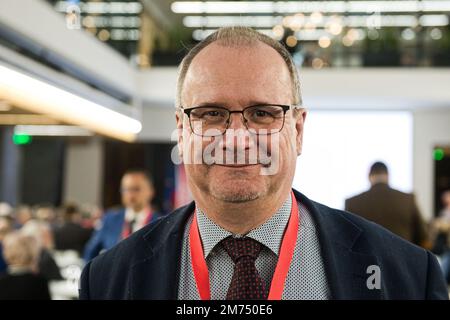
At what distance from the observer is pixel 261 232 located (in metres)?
0.77

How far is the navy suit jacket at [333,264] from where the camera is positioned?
74cm

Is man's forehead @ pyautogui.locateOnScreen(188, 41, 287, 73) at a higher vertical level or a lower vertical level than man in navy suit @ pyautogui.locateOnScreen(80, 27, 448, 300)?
higher

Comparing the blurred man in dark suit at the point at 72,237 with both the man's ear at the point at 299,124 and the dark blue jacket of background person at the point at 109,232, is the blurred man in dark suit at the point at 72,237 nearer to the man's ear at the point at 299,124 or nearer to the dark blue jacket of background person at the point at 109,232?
the dark blue jacket of background person at the point at 109,232

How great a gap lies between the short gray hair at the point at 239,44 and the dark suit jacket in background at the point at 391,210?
1.80 feet

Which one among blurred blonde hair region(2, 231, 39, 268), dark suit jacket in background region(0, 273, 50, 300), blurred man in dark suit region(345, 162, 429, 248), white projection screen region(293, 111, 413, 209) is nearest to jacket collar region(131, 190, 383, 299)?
white projection screen region(293, 111, 413, 209)

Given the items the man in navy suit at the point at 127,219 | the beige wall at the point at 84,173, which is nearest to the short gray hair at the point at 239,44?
the man in navy suit at the point at 127,219

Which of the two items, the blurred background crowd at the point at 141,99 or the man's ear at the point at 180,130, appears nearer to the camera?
the man's ear at the point at 180,130

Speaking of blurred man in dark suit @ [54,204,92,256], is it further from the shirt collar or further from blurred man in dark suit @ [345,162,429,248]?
the shirt collar

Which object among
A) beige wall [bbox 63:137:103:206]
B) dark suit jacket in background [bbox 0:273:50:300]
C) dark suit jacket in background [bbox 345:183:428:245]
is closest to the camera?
dark suit jacket in background [bbox 345:183:428:245]

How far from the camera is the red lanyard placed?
71 centimetres

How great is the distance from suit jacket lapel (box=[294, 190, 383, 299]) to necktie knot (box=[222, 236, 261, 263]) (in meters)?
0.08

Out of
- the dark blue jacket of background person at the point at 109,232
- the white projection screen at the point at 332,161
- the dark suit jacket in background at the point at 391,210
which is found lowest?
the dark blue jacket of background person at the point at 109,232
